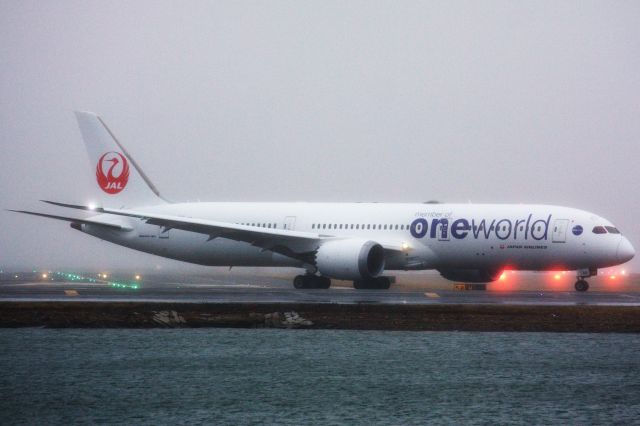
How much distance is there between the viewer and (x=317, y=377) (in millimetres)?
16141

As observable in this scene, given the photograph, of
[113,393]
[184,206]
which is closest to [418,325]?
[113,393]

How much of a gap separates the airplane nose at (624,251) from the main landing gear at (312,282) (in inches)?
514

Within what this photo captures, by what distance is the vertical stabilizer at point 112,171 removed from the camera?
182 feet

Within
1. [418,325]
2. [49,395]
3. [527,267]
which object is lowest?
[49,395]

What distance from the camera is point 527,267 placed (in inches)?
1770

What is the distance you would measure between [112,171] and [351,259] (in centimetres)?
1765

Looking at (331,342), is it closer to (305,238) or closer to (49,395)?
(49,395)

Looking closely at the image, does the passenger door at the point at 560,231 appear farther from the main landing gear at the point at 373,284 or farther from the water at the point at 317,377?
the water at the point at 317,377

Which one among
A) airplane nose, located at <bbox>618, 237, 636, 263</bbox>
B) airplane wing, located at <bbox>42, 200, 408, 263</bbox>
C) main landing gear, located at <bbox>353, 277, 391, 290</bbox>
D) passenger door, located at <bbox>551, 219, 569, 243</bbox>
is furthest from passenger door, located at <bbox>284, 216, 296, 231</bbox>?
airplane nose, located at <bbox>618, 237, 636, 263</bbox>

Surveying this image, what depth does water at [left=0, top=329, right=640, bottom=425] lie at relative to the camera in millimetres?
12773

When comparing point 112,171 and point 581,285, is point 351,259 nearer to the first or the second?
point 581,285

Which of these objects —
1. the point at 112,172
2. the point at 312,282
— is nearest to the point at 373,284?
the point at 312,282

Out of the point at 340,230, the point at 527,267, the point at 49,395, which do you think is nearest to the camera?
the point at 49,395

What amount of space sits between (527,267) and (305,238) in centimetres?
984
